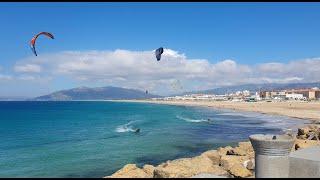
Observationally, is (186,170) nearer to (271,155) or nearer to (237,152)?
(271,155)

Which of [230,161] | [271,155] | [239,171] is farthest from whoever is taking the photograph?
[230,161]

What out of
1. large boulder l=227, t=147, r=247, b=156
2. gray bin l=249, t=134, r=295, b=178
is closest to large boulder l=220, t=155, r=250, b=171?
large boulder l=227, t=147, r=247, b=156

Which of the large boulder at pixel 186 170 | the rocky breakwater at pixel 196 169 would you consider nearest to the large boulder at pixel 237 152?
the rocky breakwater at pixel 196 169

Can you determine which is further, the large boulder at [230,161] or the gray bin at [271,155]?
the large boulder at [230,161]

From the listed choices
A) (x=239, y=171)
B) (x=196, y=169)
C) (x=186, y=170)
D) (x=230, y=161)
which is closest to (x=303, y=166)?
(x=186, y=170)

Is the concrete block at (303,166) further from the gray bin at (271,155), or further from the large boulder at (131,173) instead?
the large boulder at (131,173)

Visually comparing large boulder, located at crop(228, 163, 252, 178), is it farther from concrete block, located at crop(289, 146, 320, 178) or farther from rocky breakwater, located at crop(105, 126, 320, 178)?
concrete block, located at crop(289, 146, 320, 178)

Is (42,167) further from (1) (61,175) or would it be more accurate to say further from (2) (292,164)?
(2) (292,164)

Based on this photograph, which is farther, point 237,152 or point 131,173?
point 237,152

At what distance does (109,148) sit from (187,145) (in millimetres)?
6426

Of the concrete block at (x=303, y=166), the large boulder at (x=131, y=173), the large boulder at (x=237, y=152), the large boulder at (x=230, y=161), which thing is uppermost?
the concrete block at (x=303, y=166)

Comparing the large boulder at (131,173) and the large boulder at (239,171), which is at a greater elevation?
the large boulder at (239,171)

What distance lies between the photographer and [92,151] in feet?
103

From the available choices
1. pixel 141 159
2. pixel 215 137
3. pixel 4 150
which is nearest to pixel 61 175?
pixel 141 159
